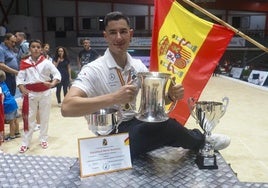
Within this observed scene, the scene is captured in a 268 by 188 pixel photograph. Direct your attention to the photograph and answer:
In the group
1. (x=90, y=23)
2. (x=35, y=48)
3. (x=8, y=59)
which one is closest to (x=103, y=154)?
(x=35, y=48)

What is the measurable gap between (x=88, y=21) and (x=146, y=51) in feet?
15.3

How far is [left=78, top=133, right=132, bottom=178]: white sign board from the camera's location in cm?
122

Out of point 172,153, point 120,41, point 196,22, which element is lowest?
point 172,153

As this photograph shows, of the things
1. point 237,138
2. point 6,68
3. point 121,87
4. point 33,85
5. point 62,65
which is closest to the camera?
point 121,87

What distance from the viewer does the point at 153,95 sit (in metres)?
1.25

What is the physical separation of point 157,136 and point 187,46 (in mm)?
1213

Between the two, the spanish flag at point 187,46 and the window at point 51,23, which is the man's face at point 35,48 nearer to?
the spanish flag at point 187,46

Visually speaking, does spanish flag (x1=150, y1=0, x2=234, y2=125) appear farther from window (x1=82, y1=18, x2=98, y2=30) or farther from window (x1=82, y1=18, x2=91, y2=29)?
window (x1=82, y1=18, x2=91, y2=29)

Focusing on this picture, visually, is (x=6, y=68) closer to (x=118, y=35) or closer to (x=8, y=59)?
(x=8, y=59)

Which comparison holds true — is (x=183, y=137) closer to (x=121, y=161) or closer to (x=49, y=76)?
(x=121, y=161)

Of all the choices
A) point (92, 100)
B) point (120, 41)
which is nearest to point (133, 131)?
point (92, 100)

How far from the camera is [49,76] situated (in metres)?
3.19

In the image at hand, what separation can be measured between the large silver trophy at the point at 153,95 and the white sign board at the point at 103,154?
138mm

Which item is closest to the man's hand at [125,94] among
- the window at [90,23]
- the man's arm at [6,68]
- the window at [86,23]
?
the man's arm at [6,68]
